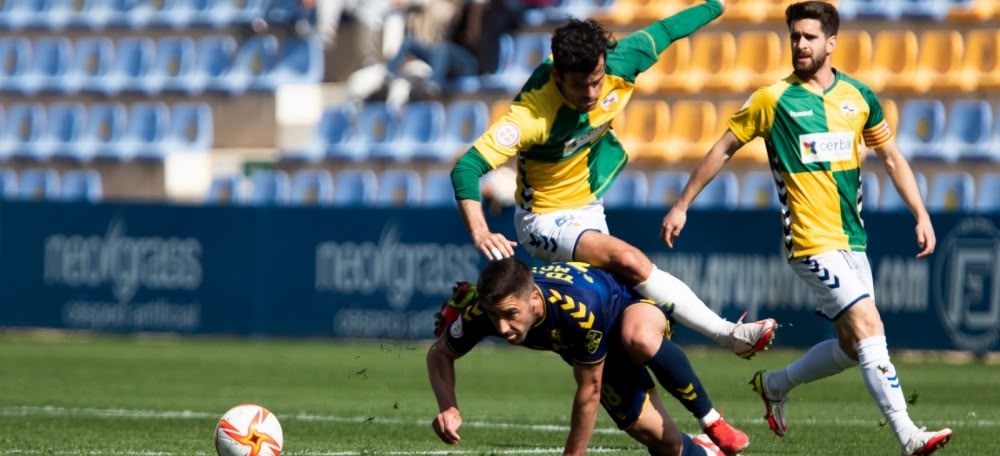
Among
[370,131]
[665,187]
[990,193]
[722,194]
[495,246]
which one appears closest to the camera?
[495,246]

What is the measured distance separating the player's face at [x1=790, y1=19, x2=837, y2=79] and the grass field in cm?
188

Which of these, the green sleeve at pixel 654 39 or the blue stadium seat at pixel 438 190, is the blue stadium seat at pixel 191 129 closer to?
the blue stadium seat at pixel 438 190

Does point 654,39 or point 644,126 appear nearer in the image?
point 654,39

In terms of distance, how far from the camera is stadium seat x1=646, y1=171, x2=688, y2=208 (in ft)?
63.5

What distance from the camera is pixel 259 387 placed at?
12.9m

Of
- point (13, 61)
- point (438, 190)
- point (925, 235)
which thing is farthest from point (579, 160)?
point (13, 61)

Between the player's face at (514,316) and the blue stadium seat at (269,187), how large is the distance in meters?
15.5

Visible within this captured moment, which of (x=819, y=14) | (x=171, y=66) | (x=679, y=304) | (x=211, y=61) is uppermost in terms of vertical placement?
(x=819, y=14)

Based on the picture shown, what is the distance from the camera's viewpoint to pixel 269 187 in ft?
71.5

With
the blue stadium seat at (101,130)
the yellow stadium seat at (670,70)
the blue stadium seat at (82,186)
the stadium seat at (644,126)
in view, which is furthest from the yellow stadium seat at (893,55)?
the blue stadium seat at (101,130)

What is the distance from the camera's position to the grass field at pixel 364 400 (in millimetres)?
8711

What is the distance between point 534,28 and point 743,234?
6.22m

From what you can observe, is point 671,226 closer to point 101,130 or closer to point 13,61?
point 101,130

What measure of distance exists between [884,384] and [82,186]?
58.6 ft
